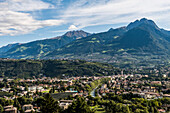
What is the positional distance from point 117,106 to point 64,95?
42.7 m

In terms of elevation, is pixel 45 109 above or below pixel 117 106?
above

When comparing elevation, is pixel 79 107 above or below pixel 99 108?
above

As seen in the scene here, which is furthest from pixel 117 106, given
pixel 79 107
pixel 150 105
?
pixel 79 107

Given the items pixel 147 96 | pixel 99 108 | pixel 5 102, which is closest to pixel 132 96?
pixel 147 96

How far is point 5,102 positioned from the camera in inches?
3438

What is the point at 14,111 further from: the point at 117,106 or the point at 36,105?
the point at 117,106

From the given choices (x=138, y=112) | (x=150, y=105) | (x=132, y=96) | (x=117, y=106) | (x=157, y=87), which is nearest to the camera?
(x=138, y=112)

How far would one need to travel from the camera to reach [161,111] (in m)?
73.9

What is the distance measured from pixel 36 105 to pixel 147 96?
5314 cm

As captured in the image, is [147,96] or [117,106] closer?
[117,106]

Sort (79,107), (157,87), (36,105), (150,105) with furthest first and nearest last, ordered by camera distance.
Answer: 1. (157,87)
2. (36,105)
3. (150,105)
4. (79,107)

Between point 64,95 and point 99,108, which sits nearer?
point 99,108

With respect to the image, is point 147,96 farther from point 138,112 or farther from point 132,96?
point 138,112

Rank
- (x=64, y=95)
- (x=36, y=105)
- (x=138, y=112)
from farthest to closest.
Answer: (x=64, y=95)
(x=36, y=105)
(x=138, y=112)
